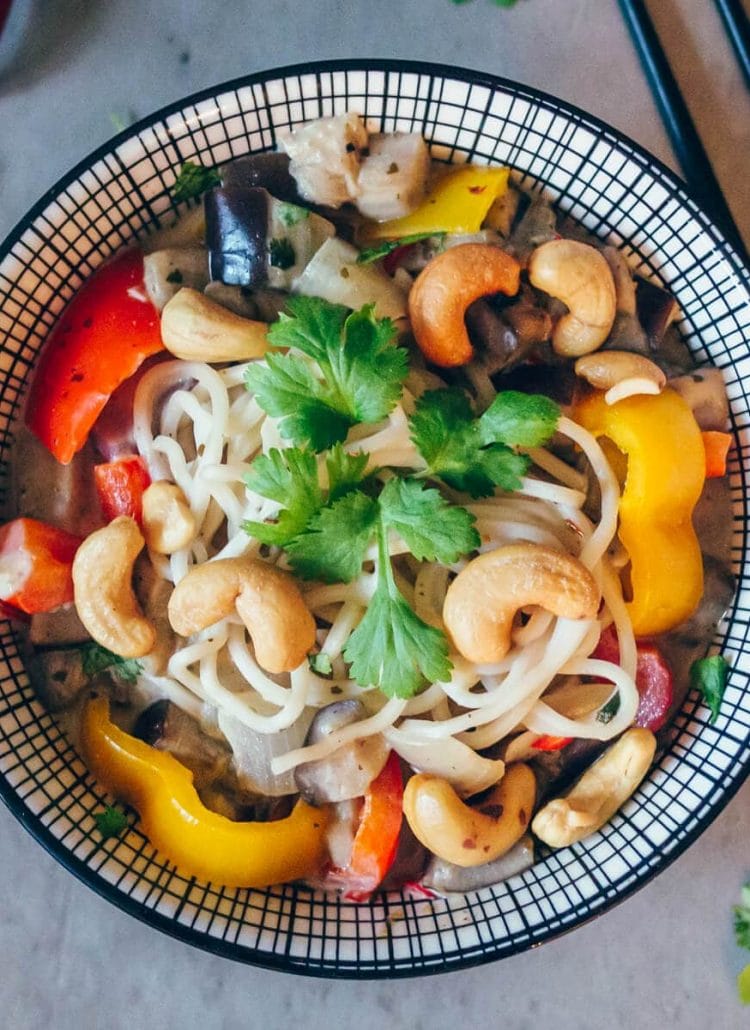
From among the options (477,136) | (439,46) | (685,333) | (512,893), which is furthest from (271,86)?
(512,893)

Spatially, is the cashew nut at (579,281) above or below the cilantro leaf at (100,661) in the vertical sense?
above

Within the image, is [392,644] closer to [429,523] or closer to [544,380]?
[429,523]

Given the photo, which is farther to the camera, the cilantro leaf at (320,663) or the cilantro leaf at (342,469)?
the cilantro leaf at (320,663)

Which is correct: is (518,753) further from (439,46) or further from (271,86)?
(439,46)

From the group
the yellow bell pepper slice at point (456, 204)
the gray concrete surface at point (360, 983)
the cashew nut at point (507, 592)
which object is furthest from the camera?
the gray concrete surface at point (360, 983)

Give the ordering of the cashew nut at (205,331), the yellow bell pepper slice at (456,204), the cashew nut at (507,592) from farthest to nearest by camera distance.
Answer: the yellow bell pepper slice at (456,204) → the cashew nut at (205,331) → the cashew nut at (507,592)

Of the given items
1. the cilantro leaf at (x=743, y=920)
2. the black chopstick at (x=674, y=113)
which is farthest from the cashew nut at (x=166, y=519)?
the cilantro leaf at (x=743, y=920)

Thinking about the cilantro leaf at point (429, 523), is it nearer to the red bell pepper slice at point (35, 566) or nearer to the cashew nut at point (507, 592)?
the cashew nut at point (507, 592)
